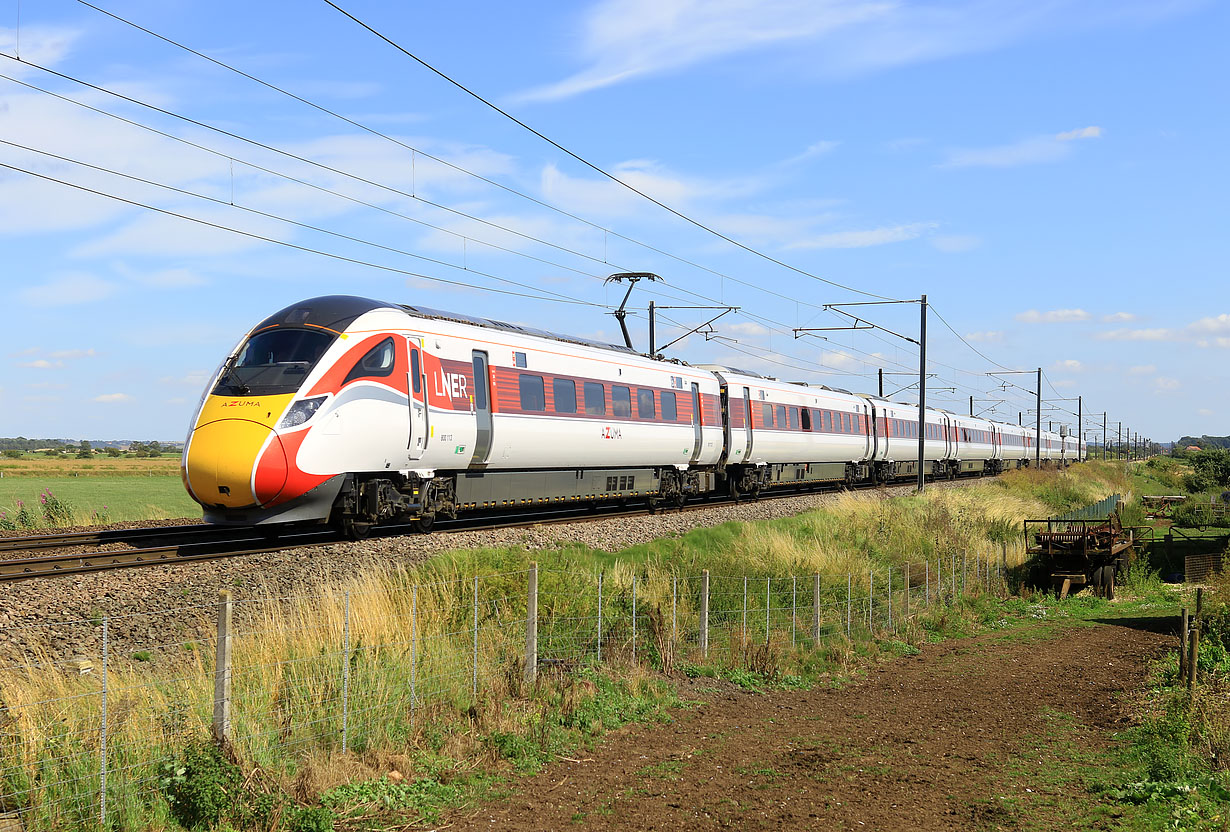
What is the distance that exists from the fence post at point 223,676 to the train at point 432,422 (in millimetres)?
8345

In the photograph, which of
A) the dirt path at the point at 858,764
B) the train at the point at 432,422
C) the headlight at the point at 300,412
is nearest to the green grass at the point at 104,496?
the train at the point at 432,422

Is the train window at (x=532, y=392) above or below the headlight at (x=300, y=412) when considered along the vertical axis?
above

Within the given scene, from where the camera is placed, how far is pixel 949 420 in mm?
57844

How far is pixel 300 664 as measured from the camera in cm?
967

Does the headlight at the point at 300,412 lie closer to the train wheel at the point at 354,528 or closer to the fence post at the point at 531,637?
the train wheel at the point at 354,528

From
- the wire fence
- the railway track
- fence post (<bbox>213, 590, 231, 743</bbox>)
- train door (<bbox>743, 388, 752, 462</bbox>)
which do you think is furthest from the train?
fence post (<bbox>213, 590, 231, 743</bbox>)

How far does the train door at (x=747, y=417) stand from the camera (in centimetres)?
3250

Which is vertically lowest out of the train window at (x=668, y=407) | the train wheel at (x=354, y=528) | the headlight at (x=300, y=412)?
the train wheel at (x=354, y=528)

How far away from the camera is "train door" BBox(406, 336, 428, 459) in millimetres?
18016

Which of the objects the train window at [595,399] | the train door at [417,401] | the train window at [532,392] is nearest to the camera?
the train door at [417,401]

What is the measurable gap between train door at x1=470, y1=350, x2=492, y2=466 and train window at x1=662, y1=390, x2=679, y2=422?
805cm

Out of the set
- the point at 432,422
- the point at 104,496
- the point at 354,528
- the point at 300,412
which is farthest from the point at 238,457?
the point at 104,496

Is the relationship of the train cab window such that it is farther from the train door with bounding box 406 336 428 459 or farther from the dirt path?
the dirt path

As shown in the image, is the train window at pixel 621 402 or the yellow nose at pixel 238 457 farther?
the train window at pixel 621 402
